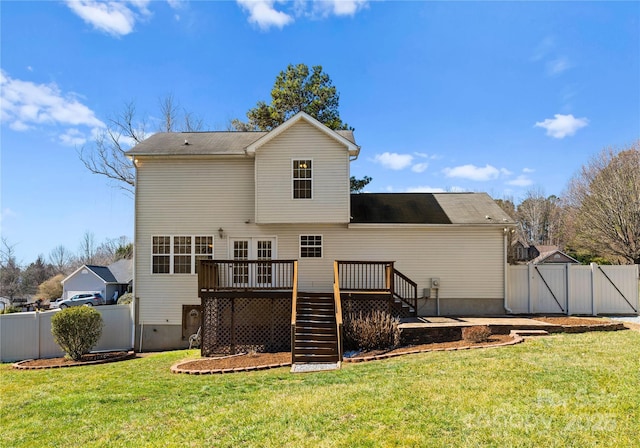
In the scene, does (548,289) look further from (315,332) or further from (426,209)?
(315,332)

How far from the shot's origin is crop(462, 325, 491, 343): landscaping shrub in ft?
32.3

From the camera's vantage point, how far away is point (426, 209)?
591 inches

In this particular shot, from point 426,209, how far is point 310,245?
4620 mm

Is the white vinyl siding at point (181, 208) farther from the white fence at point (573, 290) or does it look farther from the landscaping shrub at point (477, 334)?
the white fence at point (573, 290)

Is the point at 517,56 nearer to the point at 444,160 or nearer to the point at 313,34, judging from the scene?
the point at 313,34

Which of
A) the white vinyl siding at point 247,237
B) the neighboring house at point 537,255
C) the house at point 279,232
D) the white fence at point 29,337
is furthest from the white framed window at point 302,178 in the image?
the neighboring house at point 537,255

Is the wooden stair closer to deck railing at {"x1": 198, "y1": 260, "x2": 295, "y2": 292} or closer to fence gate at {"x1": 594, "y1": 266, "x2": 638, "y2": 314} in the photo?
deck railing at {"x1": 198, "y1": 260, "x2": 295, "y2": 292}

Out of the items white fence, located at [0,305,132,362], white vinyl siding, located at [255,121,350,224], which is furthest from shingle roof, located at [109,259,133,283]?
white vinyl siding, located at [255,121,350,224]

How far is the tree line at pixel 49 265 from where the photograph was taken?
1665 inches

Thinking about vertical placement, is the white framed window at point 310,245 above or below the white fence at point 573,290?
above

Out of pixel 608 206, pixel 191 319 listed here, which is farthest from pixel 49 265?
pixel 608 206

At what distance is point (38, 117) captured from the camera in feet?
54.0

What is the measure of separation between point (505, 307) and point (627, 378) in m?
8.26

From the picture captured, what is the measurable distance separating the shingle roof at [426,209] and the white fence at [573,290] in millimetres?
2230
